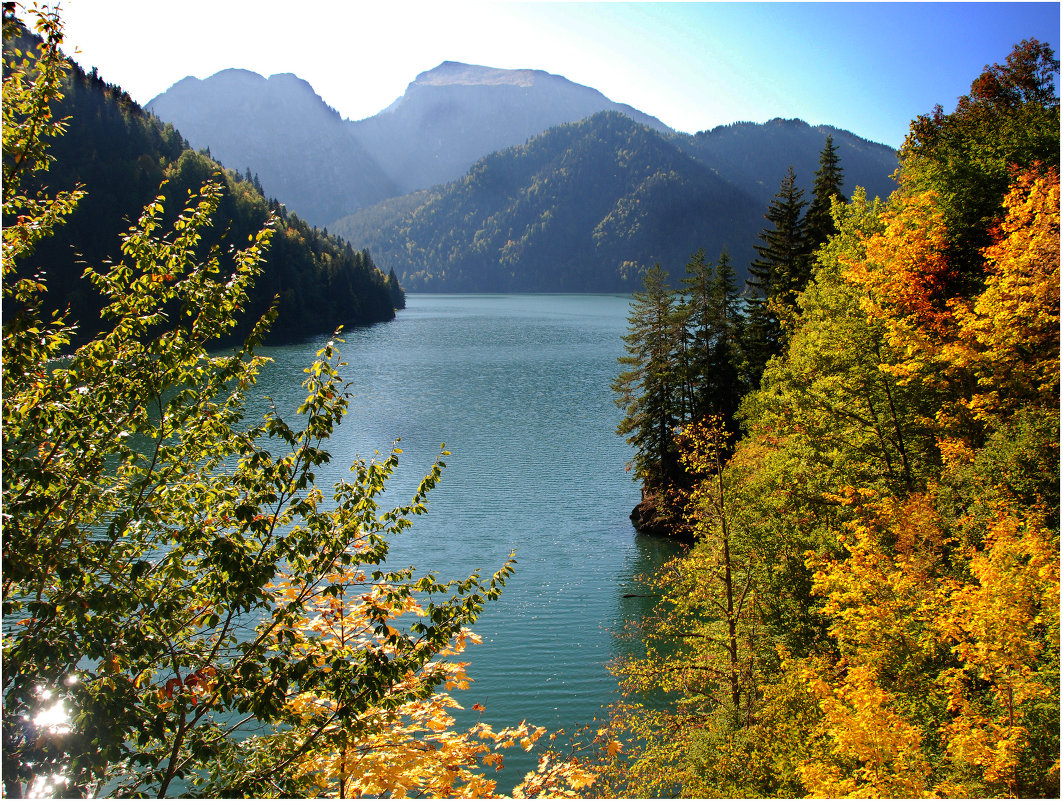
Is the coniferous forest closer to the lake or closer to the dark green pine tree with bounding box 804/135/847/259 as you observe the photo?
the lake

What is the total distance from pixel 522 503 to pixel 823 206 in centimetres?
2398

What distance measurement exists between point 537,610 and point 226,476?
65.5 feet

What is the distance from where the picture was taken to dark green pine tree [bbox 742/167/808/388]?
117 ft

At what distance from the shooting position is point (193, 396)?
271 inches

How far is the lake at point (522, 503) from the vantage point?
70.5 feet

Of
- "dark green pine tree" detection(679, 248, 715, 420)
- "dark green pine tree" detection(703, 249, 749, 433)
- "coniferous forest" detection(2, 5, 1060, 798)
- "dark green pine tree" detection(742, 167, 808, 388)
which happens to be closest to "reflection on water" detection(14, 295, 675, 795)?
"coniferous forest" detection(2, 5, 1060, 798)

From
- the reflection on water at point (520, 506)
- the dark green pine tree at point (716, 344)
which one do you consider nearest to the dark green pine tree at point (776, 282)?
the dark green pine tree at point (716, 344)

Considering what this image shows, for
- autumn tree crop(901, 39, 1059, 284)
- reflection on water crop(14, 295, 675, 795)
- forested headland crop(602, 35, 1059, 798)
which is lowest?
reflection on water crop(14, 295, 675, 795)

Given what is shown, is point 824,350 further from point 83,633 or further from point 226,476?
point 83,633

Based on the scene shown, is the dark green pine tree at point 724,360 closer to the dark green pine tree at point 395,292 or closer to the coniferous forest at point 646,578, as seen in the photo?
the coniferous forest at point 646,578

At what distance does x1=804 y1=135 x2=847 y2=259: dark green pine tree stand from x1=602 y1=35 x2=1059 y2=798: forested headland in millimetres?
8705

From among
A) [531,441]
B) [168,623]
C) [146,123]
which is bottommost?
[531,441]

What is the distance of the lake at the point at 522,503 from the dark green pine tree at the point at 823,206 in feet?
57.7

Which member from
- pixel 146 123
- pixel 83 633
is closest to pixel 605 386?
pixel 83 633
